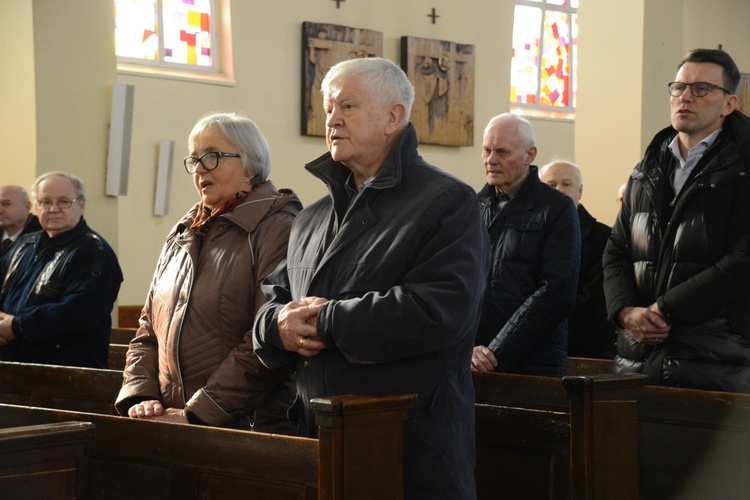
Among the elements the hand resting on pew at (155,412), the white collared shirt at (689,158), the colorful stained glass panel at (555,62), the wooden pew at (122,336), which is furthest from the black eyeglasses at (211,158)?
the colorful stained glass panel at (555,62)

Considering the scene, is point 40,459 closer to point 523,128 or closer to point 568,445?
point 568,445

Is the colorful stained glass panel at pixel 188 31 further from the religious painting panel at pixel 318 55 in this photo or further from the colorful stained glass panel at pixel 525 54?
the colorful stained glass panel at pixel 525 54

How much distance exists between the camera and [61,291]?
4.62 metres

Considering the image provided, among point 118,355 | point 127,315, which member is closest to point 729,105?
point 118,355

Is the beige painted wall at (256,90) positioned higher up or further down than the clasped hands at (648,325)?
higher up

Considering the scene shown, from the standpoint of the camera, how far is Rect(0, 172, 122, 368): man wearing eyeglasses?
4.54 metres

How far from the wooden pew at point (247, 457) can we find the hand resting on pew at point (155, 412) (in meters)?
0.14

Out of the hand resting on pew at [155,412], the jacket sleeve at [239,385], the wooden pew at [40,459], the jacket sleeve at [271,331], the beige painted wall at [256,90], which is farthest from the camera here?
the beige painted wall at [256,90]

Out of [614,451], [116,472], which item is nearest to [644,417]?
[614,451]

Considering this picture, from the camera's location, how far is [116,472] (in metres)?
3.07

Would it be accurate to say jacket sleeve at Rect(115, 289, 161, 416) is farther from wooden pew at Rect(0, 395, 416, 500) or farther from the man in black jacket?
the man in black jacket

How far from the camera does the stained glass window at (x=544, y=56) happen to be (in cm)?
1238

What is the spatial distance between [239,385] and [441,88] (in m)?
8.13

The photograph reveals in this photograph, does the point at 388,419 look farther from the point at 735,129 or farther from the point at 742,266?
the point at 735,129
